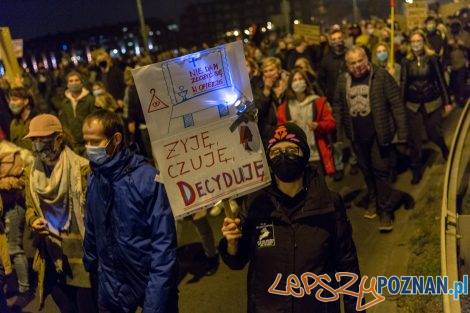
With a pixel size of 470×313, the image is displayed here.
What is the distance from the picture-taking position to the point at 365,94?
5996mm

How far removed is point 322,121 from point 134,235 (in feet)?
11.3

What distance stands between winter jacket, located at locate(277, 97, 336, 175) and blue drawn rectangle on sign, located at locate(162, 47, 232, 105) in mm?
3222

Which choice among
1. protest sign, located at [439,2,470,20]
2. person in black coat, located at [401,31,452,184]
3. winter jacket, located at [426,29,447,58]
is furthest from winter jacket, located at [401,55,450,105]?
protest sign, located at [439,2,470,20]

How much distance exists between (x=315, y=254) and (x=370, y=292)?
222cm

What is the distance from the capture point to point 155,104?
2746mm

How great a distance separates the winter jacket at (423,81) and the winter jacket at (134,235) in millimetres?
5312

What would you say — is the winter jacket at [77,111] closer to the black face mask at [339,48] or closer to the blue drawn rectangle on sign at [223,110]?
the blue drawn rectangle on sign at [223,110]

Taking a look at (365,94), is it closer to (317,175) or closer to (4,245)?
(317,175)

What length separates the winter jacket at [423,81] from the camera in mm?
7504

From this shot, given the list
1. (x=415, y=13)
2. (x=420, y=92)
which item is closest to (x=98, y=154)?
(x=420, y=92)

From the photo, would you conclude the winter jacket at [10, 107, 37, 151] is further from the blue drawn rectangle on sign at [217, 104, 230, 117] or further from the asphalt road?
the blue drawn rectangle on sign at [217, 104, 230, 117]

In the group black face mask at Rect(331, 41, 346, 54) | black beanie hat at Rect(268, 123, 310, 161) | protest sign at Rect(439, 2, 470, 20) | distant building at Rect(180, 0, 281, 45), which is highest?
black beanie hat at Rect(268, 123, 310, 161)

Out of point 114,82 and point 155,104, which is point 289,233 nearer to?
point 155,104

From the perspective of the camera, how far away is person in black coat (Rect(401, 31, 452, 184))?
750 cm
